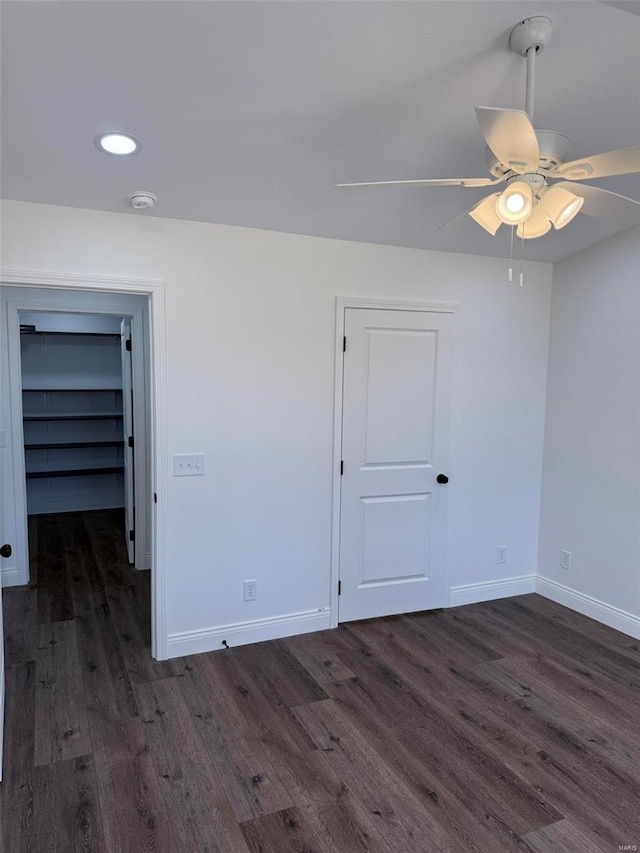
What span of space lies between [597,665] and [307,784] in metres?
1.91

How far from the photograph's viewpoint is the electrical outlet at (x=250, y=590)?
3242 millimetres

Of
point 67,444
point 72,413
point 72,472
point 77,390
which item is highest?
point 77,390

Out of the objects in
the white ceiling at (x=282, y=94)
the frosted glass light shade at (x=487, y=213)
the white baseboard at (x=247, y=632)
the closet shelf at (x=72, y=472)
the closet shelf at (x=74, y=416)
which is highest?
the white ceiling at (x=282, y=94)

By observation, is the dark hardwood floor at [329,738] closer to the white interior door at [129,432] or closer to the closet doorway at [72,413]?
the white interior door at [129,432]

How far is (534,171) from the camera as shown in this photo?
5.29ft

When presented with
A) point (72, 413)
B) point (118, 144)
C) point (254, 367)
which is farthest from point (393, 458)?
point (72, 413)

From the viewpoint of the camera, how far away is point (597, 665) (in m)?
3.11

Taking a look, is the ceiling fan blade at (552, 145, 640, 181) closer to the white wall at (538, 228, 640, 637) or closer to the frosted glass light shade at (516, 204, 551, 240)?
the frosted glass light shade at (516, 204, 551, 240)

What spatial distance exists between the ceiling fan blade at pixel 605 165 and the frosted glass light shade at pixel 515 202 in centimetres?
13

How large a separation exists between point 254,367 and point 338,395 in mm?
567

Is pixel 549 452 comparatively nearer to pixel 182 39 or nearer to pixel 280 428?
pixel 280 428

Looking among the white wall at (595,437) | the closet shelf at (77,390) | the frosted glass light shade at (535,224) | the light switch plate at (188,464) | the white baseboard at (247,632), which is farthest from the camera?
the closet shelf at (77,390)

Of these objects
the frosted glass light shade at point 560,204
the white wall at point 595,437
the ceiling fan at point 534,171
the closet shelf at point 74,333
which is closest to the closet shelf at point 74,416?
the closet shelf at point 74,333

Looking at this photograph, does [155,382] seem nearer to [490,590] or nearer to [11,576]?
[11,576]
